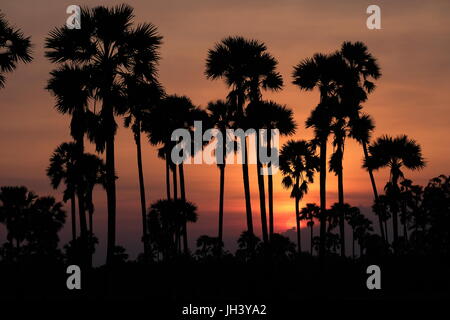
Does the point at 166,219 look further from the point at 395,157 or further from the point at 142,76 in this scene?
the point at 142,76

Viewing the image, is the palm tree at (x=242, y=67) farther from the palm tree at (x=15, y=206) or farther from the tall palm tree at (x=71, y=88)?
the palm tree at (x=15, y=206)

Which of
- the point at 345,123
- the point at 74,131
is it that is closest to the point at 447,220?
the point at 345,123

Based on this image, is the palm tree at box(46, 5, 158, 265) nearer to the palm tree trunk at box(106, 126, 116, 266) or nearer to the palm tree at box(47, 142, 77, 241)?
the palm tree trunk at box(106, 126, 116, 266)

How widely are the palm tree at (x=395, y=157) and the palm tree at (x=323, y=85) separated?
1069 cm

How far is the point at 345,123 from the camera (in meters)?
46.2

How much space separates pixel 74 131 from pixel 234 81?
10.4m

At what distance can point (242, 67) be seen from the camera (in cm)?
4034

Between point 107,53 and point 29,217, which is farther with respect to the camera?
point 29,217

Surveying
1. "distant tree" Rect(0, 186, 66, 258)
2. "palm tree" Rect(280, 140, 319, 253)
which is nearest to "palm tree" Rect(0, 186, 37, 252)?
"distant tree" Rect(0, 186, 66, 258)

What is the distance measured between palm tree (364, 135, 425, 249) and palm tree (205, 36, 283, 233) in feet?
50.4

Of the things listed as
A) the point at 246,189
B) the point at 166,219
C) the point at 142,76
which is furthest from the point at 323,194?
the point at 166,219

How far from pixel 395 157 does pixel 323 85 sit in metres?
14.1
